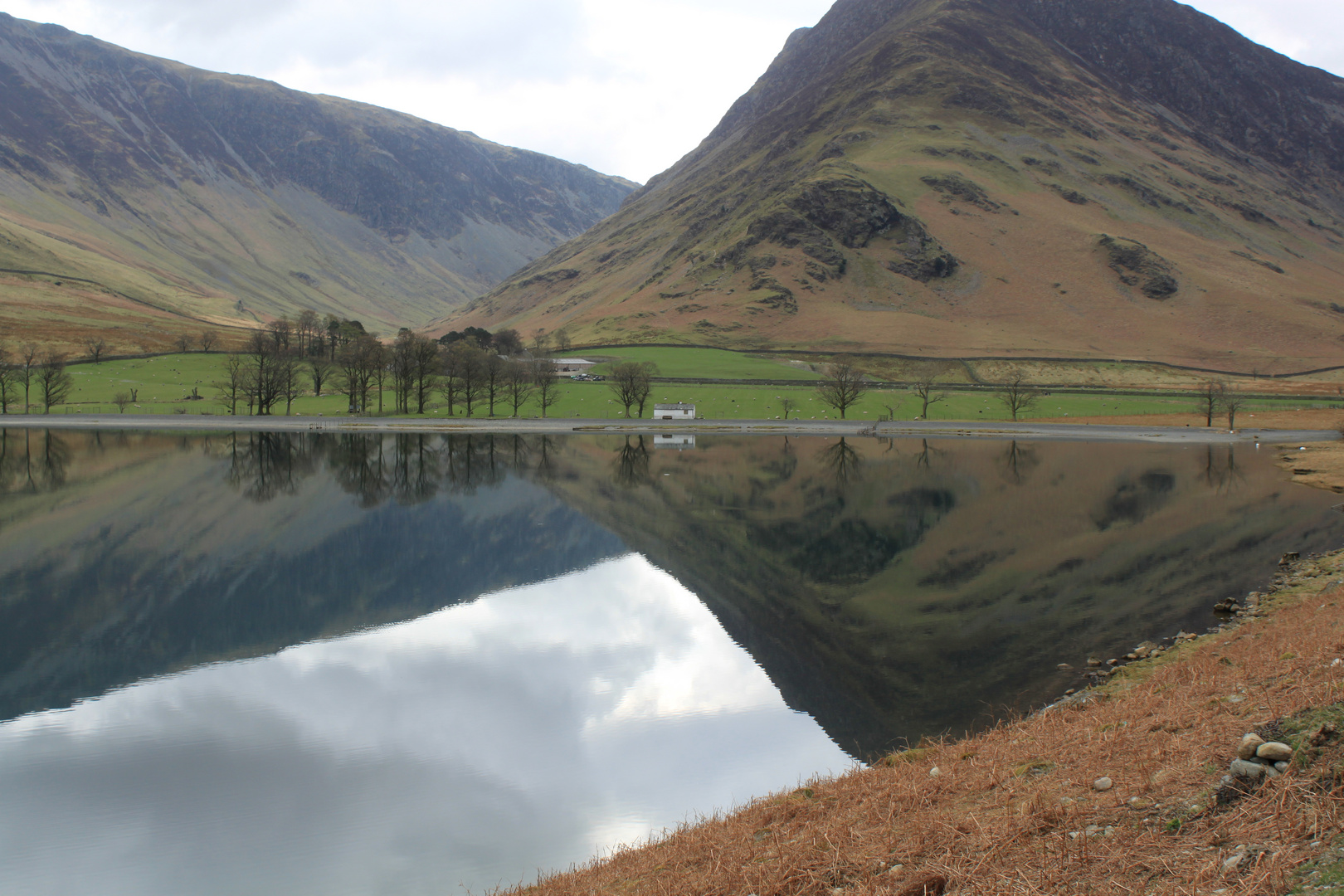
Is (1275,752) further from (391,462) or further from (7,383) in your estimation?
(7,383)

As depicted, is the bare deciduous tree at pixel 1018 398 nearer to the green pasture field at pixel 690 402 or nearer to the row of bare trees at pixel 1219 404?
the green pasture field at pixel 690 402

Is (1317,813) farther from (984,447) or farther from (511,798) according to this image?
(984,447)

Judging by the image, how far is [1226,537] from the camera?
4112cm

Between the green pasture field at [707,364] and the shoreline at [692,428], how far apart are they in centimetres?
3846

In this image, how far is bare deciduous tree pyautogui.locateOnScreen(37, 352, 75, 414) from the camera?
112000mm

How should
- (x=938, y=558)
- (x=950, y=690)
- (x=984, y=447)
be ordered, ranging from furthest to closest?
(x=984, y=447) → (x=938, y=558) → (x=950, y=690)

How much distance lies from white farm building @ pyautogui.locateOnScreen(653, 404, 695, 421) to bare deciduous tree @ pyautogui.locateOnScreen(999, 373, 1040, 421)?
162 feet

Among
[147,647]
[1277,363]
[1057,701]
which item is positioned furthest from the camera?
[1277,363]

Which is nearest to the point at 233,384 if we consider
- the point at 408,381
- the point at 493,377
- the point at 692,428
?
the point at 408,381

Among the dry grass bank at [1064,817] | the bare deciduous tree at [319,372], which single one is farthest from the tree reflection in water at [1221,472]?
the bare deciduous tree at [319,372]

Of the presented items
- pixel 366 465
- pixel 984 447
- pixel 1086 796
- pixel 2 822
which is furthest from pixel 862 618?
pixel 984 447

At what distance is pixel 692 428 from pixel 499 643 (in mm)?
80957

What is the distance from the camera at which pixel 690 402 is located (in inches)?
4938

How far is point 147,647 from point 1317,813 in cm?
3118
